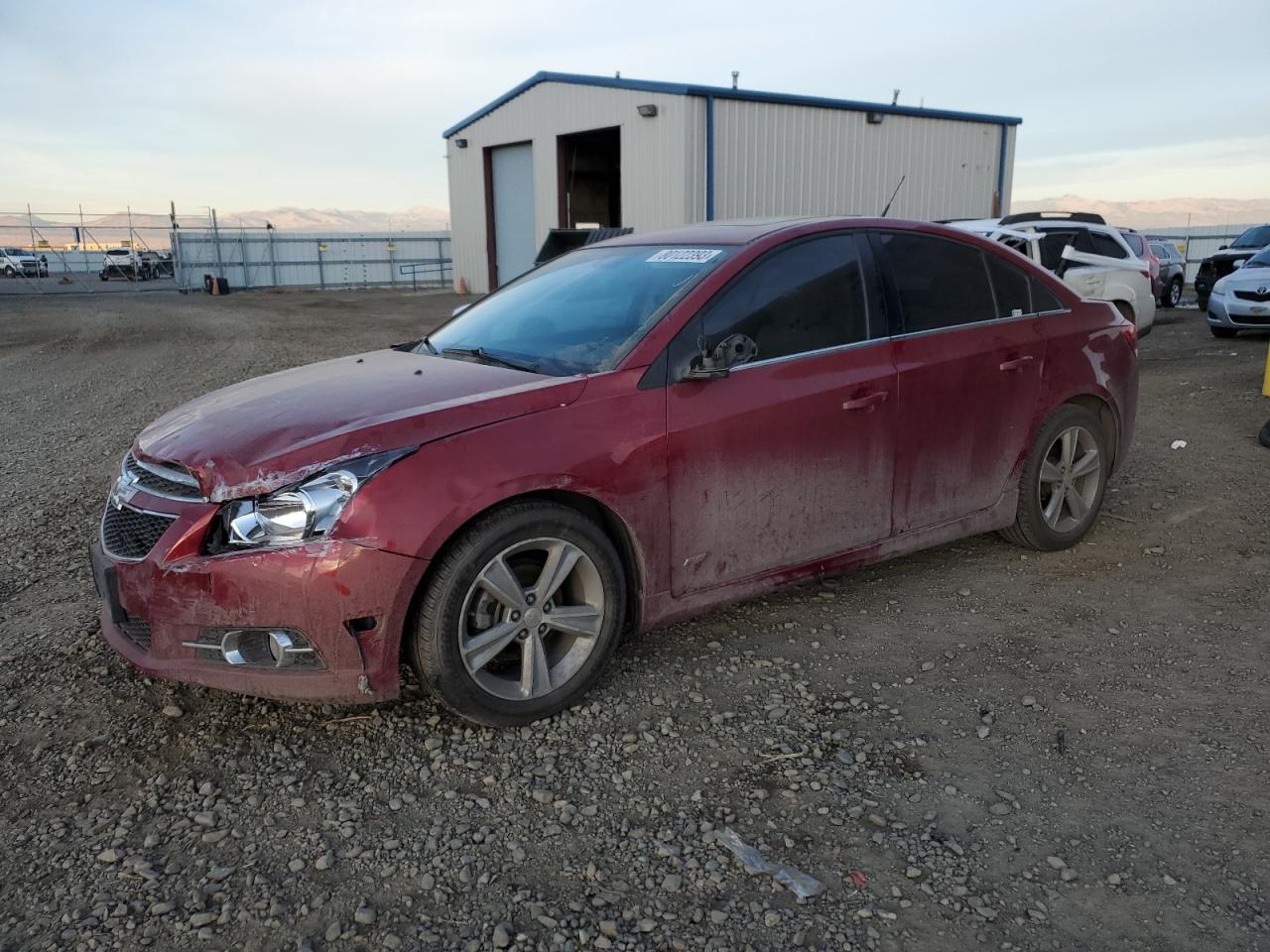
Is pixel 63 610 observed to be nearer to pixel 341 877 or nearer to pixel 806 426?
pixel 341 877

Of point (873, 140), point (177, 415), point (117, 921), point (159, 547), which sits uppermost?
point (873, 140)

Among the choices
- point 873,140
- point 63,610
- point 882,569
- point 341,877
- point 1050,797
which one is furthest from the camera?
point 873,140

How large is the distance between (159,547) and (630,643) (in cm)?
181

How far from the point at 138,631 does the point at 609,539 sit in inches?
61.8

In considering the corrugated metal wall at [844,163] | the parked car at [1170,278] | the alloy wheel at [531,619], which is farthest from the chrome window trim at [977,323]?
the parked car at [1170,278]

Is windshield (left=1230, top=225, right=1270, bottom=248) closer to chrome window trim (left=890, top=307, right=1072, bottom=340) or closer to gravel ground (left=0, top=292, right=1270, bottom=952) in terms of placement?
gravel ground (left=0, top=292, right=1270, bottom=952)

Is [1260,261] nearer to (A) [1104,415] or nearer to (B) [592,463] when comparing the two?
(A) [1104,415]

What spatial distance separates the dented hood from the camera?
3.04 meters

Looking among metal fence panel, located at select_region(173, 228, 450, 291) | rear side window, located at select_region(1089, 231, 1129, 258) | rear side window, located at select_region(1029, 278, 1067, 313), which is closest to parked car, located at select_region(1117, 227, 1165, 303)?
rear side window, located at select_region(1089, 231, 1129, 258)

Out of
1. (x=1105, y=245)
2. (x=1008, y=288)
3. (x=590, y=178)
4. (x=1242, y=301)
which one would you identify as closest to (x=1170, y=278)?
(x=1242, y=301)

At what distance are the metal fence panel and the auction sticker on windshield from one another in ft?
102

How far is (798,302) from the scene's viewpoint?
3.98m

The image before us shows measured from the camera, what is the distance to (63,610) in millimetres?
4363

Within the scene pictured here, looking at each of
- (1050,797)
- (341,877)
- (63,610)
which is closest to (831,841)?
(1050,797)
